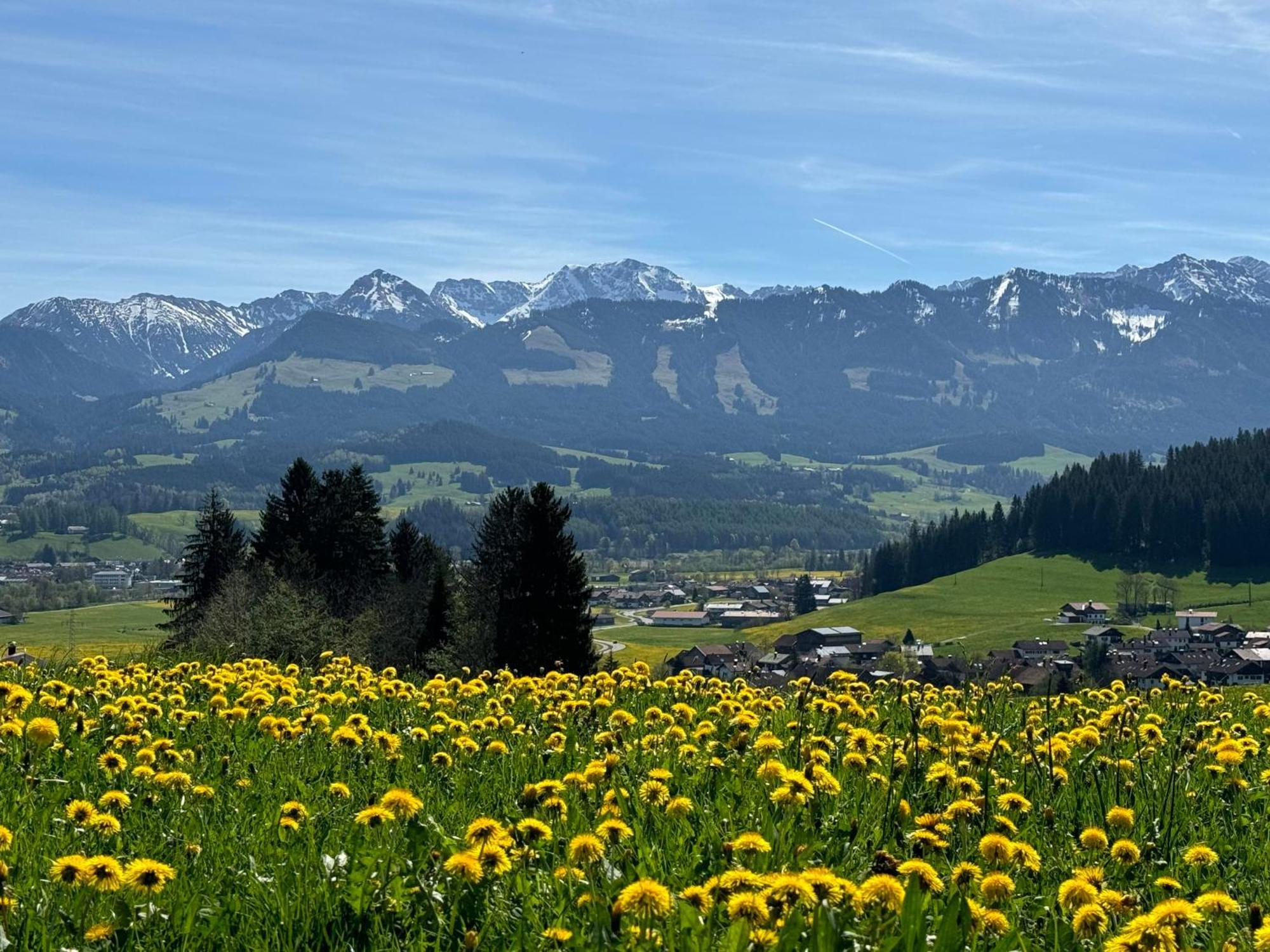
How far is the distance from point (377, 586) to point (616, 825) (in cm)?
6664

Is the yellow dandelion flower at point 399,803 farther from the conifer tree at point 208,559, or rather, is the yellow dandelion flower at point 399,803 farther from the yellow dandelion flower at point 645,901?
the conifer tree at point 208,559

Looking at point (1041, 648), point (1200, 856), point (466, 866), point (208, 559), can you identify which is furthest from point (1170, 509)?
point (466, 866)

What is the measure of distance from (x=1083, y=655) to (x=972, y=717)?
332ft

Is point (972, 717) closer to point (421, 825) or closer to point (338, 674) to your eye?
point (421, 825)

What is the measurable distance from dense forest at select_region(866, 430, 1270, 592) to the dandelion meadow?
17911cm

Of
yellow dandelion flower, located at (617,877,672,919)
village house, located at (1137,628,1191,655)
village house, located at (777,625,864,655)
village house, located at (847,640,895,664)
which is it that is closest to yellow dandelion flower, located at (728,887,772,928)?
yellow dandelion flower, located at (617,877,672,919)

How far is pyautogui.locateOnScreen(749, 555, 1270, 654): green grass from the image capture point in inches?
5664

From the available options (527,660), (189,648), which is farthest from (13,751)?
(527,660)

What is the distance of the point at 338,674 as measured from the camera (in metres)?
13.9

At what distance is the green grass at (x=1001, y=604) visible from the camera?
143875 mm

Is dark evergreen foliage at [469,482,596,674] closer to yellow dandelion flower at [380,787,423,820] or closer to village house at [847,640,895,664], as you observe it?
yellow dandelion flower at [380,787,423,820]

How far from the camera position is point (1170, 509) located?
177 m

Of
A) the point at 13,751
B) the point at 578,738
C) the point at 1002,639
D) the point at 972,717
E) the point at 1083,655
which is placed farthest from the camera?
the point at 1002,639

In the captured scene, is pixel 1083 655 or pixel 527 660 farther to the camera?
pixel 1083 655
